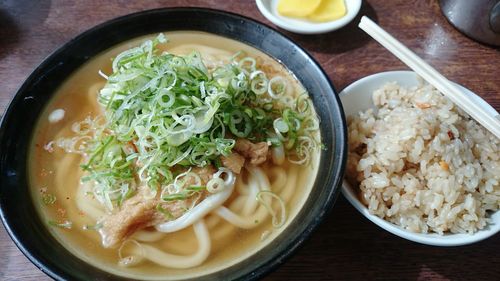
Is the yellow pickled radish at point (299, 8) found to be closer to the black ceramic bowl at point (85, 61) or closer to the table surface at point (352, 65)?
the table surface at point (352, 65)

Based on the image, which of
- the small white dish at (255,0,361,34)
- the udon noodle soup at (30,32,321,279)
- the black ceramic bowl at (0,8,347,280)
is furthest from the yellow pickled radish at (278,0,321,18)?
the udon noodle soup at (30,32,321,279)

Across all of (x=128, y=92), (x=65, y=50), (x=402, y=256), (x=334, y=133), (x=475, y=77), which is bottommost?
(x=402, y=256)

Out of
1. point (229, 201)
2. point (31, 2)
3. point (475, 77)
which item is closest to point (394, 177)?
point (229, 201)

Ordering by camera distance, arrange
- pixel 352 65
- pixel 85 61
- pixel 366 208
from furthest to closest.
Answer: pixel 352 65
pixel 85 61
pixel 366 208

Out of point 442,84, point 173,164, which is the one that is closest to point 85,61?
point 173,164

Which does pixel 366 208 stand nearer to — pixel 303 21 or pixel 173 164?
pixel 173 164

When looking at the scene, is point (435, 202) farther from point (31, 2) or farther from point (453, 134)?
point (31, 2)
